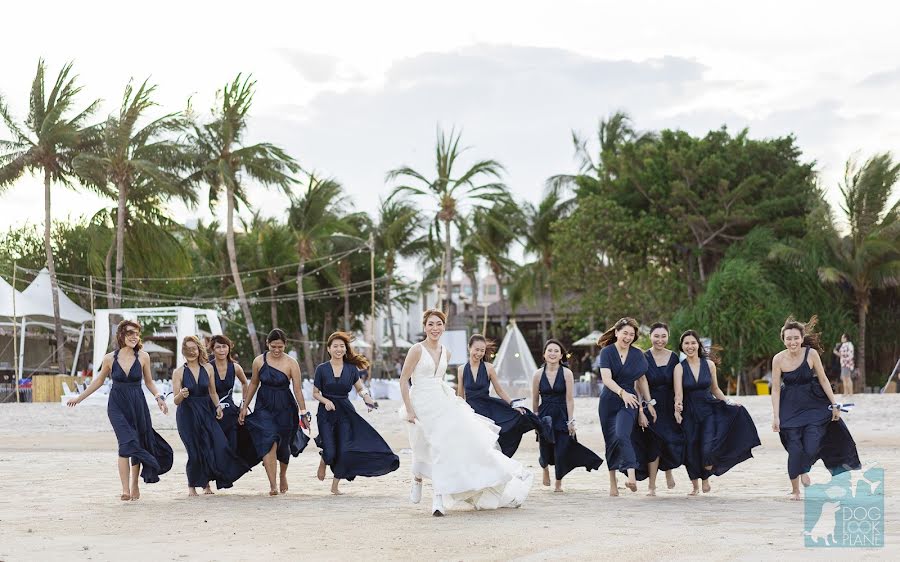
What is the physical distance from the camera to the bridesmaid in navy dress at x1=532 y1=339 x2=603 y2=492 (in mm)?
11383

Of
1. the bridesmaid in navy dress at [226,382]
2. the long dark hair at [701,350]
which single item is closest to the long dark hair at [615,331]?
the long dark hair at [701,350]

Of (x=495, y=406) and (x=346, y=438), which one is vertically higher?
(x=495, y=406)

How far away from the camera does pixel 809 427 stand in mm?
10297

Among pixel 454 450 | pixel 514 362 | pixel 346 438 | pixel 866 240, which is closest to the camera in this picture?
pixel 454 450

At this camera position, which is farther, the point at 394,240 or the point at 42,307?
the point at 394,240

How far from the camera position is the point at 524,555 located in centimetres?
702

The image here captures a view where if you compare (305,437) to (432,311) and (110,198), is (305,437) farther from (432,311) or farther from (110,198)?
(110,198)

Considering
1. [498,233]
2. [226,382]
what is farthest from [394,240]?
[226,382]

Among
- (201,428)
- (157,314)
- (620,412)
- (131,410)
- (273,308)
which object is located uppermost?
(273,308)

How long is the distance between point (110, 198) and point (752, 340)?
2153 cm

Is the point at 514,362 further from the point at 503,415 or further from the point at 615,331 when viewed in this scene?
the point at 615,331

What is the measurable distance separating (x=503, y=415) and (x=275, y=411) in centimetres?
228

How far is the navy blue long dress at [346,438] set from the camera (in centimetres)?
1140

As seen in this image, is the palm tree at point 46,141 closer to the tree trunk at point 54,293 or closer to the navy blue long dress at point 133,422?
the tree trunk at point 54,293
